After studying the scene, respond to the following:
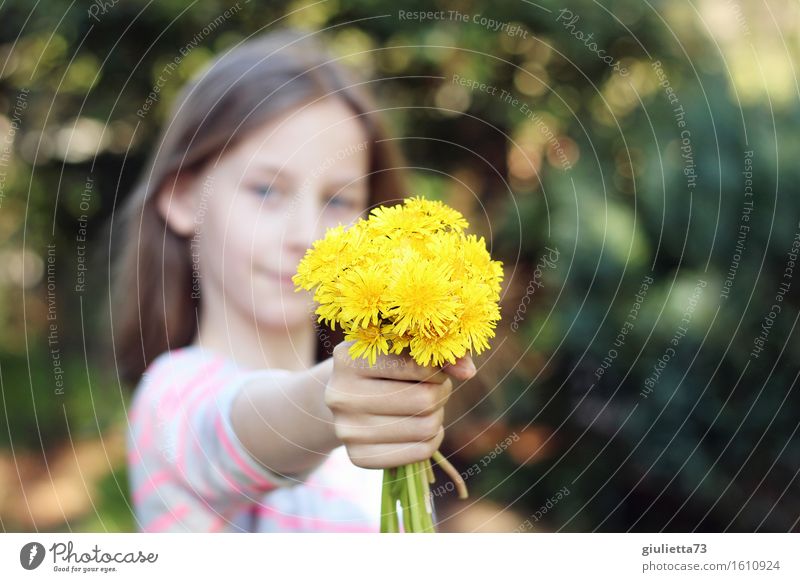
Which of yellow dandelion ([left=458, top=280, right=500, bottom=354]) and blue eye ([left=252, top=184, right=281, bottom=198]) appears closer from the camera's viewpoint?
yellow dandelion ([left=458, top=280, right=500, bottom=354])

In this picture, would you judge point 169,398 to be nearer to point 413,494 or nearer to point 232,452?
point 232,452

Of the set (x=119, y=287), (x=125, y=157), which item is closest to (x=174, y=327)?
(x=119, y=287)

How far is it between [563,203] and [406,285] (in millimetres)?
857

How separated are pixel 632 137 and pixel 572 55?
0.21 meters

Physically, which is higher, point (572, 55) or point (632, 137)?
point (572, 55)

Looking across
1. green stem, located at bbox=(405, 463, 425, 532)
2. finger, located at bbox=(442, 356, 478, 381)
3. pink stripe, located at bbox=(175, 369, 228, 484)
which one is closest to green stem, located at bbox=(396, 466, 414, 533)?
green stem, located at bbox=(405, 463, 425, 532)

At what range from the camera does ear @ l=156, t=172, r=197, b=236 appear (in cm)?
119

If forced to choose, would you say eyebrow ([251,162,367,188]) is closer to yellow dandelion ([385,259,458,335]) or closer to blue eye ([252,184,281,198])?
blue eye ([252,184,281,198])

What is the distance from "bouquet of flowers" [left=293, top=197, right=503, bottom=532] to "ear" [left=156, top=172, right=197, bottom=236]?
0.57 metres

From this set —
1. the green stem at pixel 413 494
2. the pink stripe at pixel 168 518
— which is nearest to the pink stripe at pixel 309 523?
the pink stripe at pixel 168 518

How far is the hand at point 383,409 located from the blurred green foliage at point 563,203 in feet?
2.12

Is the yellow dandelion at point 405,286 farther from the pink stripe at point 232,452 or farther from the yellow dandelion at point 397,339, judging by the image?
the pink stripe at point 232,452

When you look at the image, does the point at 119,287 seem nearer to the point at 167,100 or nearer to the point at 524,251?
the point at 167,100

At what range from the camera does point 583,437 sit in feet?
4.70
